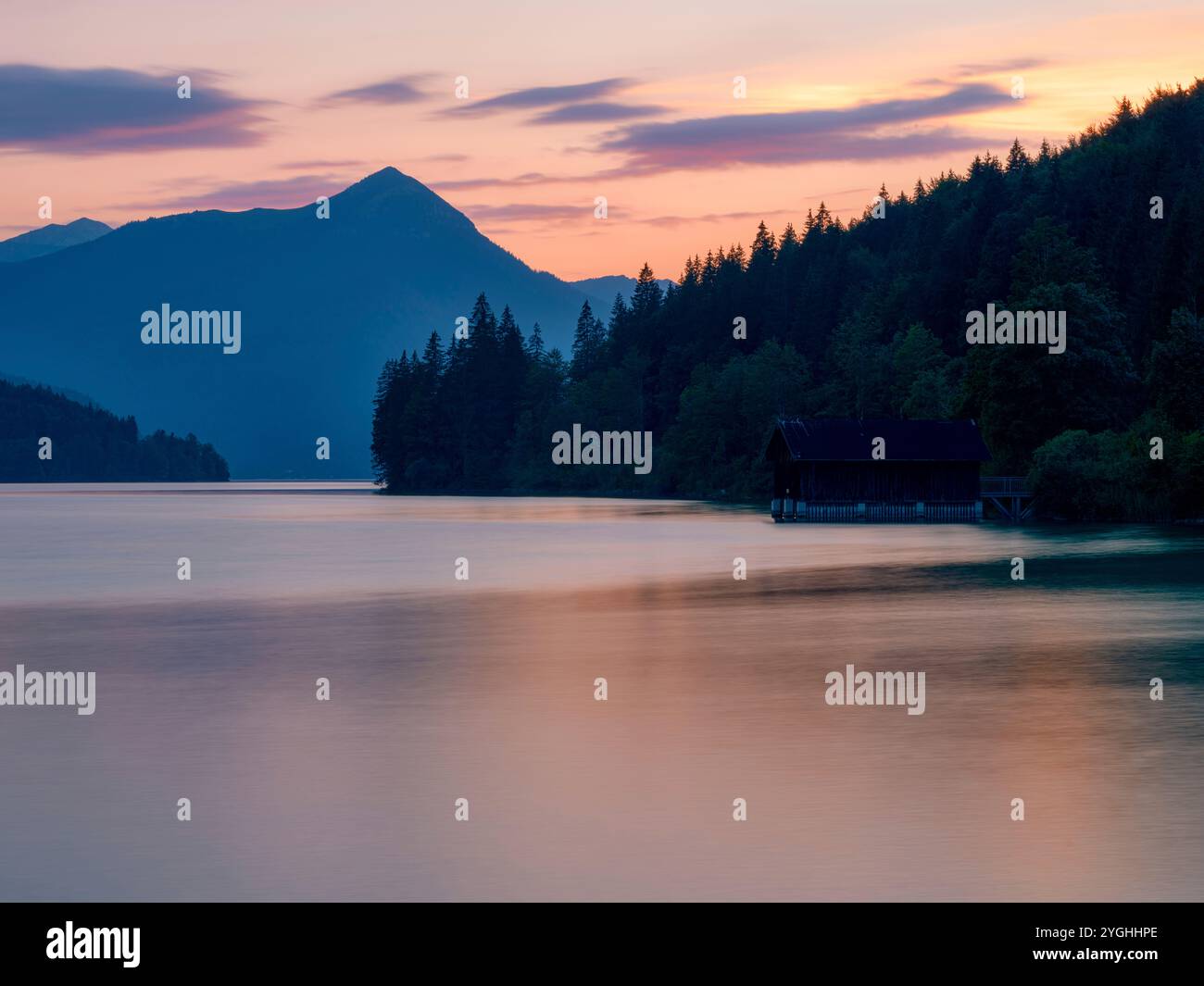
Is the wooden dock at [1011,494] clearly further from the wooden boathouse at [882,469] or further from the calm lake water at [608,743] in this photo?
the calm lake water at [608,743]

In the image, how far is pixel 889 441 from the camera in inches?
4117

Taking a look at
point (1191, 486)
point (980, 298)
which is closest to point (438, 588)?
point (1191, 486)

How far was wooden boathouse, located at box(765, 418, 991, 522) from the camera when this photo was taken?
104m

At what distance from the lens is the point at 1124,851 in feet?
53.7

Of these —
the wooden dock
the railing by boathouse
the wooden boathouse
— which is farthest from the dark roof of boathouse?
the railing by boathouse

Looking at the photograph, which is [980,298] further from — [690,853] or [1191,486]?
[690,853]

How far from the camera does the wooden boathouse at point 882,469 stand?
342 ft

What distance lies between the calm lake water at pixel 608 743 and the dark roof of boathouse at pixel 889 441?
49.9 m

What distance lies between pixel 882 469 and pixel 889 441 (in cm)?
228
